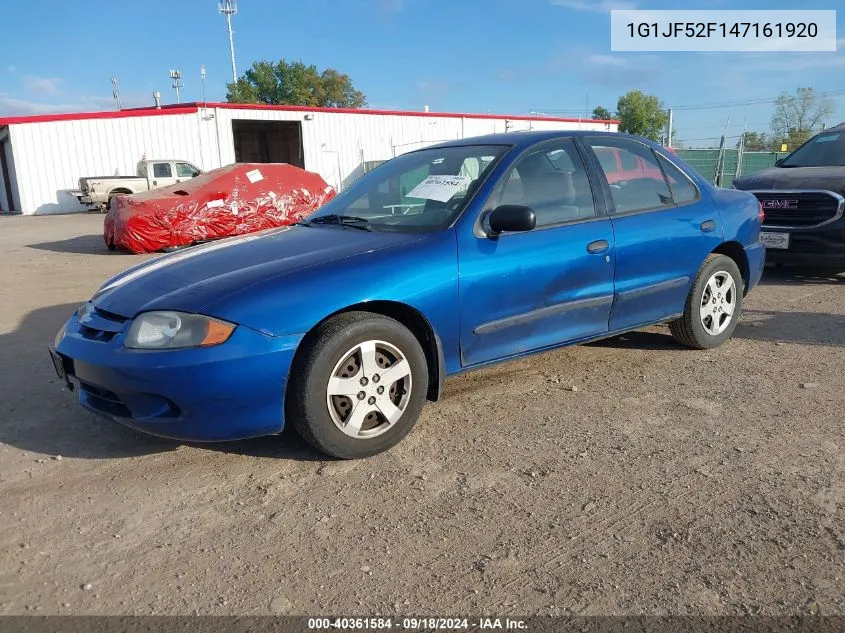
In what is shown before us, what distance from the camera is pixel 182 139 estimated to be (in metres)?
27.1

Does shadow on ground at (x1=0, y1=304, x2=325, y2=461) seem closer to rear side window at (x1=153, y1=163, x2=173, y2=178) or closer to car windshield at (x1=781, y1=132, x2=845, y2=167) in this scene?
car windshield at (x1=781, y1=132, x2=845, y2=167)

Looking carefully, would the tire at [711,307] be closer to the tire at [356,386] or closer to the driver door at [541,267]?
the driver door at [541,267]

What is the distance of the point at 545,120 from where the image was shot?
35.7 m

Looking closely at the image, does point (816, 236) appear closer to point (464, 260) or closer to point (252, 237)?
point (464, 260)

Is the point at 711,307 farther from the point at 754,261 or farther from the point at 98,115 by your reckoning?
the point at 98,115

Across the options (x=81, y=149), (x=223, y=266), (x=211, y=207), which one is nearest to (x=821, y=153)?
(x=223, y=266)

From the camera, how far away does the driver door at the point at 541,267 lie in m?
3.60

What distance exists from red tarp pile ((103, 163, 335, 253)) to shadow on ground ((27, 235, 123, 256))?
37cm

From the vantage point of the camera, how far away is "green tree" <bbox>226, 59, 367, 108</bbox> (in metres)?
70.6

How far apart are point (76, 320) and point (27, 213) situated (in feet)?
82.7

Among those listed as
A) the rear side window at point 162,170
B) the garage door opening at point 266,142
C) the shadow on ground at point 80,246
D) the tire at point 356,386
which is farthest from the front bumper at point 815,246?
the garage door opening at point 266,142

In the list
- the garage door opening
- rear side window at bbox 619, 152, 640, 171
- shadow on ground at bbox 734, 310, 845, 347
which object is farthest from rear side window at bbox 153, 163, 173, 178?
rear side window at bbox 619, 152, 640, 171

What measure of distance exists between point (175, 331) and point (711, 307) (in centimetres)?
373

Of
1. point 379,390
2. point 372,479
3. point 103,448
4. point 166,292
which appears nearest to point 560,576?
point 372,479
